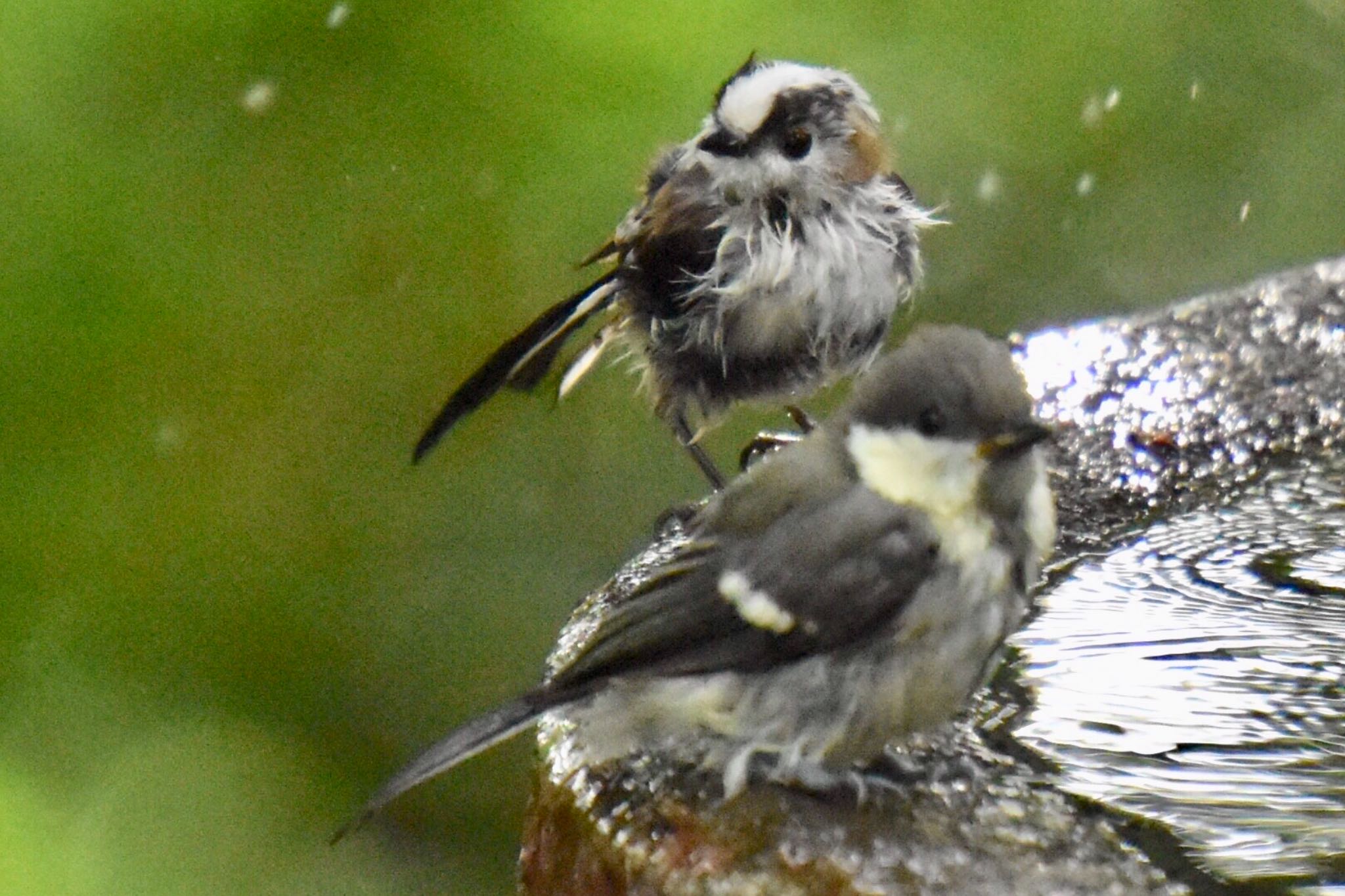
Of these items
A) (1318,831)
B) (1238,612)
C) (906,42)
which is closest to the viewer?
(1318,831)

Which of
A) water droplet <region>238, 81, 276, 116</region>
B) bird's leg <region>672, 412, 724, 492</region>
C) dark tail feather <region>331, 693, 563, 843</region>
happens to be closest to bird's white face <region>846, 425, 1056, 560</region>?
dark tail feather <region>331, 693, 563, 843</region>

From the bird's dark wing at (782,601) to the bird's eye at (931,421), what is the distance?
9 centimetres

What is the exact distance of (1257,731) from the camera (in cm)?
177

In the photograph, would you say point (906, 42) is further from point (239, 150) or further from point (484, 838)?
point (484, 838)

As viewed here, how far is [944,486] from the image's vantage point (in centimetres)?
179

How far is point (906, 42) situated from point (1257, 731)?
11.6 feet

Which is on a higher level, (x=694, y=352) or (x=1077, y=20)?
(x=1077, y=20)

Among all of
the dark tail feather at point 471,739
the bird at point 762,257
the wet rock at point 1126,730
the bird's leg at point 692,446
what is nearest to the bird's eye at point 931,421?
the wet rock at point 1126,730

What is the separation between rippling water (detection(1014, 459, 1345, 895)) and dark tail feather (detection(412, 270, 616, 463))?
1148mm

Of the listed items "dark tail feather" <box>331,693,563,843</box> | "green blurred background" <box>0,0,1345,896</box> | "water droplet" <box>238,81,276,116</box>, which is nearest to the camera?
"dark tail feather" <box>331,693,563,843</box>

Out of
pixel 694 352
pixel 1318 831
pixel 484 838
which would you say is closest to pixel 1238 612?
pixel 1318 831

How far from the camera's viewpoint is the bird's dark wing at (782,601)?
176cm

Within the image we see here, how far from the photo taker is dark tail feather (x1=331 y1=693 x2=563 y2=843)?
67.3 inches

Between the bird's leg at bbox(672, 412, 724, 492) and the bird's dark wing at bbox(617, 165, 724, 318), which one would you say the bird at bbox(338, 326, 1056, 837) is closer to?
the bird's dark wing at bbox(617, 165, 724, 318)
